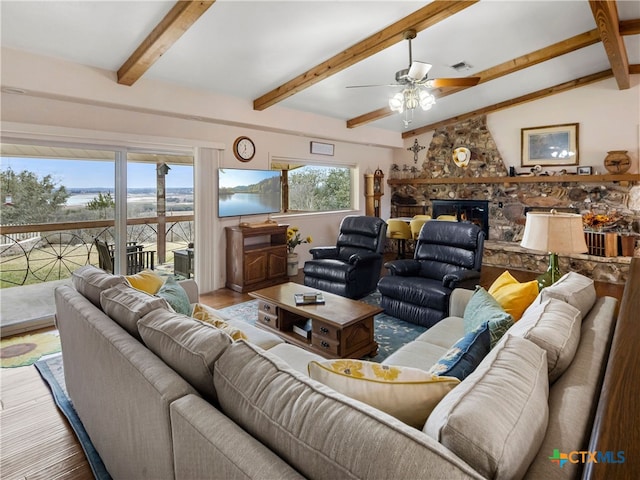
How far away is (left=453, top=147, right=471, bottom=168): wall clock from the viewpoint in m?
7.12

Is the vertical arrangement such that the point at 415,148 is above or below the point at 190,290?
above

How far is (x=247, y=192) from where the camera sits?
535 cm

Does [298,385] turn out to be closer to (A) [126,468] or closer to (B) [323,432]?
(B) [323,432]

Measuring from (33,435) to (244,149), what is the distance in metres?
4.06

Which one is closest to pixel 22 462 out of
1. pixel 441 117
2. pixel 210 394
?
pixel 210 394

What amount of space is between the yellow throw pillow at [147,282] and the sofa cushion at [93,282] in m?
0.18

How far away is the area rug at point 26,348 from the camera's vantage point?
2.95 m

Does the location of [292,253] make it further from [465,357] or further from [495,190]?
[465,357]

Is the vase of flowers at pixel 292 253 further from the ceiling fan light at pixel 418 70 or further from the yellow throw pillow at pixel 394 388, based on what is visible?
the yellow throw pillow at pixel 394 388

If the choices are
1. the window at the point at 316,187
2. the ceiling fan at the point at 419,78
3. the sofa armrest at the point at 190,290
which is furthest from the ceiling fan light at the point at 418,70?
the window at the point at 316,187

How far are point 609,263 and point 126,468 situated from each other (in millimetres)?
6501

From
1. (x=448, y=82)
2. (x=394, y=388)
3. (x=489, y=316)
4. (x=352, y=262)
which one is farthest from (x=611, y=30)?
(x=394, y=388)


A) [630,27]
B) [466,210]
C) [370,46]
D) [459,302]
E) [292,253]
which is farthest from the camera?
[466,210]

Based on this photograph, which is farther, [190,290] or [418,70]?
[418,70]
